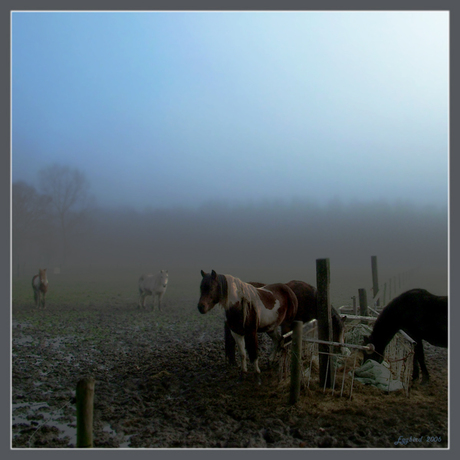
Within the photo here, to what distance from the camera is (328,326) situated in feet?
17.6

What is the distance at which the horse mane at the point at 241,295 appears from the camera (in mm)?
5668

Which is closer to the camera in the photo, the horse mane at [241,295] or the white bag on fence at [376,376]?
the white bag on fence at [376,376]

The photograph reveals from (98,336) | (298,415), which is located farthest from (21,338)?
(298,415)

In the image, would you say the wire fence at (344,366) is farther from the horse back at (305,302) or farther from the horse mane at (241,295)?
the horse mane at (241,295)

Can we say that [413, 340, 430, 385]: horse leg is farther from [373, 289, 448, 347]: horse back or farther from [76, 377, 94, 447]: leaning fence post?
[76, 377, 94, 447]: leaning fence post

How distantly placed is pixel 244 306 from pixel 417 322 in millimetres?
2672

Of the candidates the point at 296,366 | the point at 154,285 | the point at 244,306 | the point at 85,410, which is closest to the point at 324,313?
the point at 296,366

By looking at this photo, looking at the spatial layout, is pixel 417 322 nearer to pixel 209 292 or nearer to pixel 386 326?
pixel 386 326

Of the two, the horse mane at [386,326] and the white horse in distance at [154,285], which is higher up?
the horse mane at [386,326]

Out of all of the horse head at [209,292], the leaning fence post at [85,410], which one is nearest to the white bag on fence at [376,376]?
the horse head at [209,292]

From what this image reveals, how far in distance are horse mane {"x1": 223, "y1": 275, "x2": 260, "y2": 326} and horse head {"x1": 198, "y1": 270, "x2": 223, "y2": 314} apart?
159mm

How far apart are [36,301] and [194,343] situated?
325 inches

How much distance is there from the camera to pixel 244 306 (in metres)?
5.72

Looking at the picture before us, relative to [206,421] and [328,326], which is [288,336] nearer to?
[328,326]
